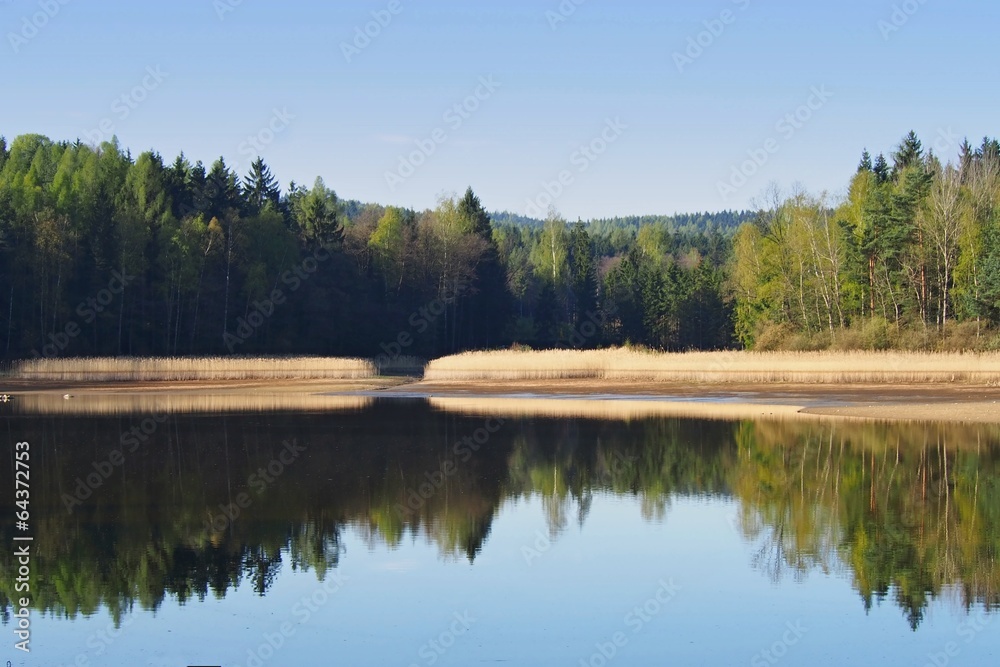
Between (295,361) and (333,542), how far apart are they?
151ft

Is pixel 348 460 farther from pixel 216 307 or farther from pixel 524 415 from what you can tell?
pixel 216 307

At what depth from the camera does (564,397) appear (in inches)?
1971
